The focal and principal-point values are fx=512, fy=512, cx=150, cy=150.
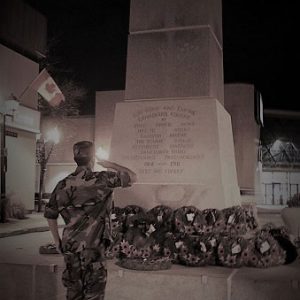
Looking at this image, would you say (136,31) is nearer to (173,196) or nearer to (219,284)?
(173,196)

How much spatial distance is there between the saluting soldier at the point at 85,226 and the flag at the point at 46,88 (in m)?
14.4

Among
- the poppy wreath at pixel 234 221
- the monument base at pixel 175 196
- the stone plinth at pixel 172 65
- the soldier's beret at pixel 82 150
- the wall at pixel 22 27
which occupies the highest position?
the wall at pixel 22 27

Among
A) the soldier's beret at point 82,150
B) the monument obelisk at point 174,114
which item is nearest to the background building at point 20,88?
the monument obelisk at point 174,114

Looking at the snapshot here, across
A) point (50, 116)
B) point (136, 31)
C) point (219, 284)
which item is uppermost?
point (50, 116)

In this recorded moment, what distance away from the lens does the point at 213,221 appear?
6184mm

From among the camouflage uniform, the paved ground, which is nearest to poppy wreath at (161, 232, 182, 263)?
the paved ground

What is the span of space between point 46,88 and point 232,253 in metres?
13.9

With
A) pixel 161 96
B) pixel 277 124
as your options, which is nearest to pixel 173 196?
pixel 161 96

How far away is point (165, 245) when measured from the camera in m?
5.72

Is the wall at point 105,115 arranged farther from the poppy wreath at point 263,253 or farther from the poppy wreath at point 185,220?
the poppy wreath at point 263,253

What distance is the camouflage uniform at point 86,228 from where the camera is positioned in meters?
3.78

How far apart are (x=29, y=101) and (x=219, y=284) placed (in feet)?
53.8

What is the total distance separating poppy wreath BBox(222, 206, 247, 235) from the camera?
6238mm

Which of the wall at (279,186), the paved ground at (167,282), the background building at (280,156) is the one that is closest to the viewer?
the paved ground at (167,282)
